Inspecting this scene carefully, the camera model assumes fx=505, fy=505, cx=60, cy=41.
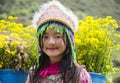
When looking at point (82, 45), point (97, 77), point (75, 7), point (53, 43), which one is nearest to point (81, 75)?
point (53, 43)

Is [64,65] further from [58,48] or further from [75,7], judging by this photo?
[75,7]

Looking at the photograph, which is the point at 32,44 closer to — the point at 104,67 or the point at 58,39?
the point at 104,67

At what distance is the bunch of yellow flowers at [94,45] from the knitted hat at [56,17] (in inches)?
35.3

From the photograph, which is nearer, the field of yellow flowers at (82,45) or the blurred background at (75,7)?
the field of yellow flowers at (82,45)

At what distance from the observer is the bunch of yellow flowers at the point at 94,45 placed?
4.07 m

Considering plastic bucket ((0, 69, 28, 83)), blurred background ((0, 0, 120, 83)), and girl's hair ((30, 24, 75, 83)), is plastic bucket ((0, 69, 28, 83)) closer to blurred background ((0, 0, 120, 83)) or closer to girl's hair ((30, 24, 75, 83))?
girl's hair ((30, 24, 75, 83))

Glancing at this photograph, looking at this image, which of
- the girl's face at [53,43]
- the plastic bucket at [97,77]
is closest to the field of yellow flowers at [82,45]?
the plastic bucket at [97,77]

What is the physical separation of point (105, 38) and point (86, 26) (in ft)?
0.60

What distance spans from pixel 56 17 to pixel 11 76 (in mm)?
921

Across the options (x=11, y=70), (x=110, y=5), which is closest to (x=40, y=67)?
(x=11, y=70)

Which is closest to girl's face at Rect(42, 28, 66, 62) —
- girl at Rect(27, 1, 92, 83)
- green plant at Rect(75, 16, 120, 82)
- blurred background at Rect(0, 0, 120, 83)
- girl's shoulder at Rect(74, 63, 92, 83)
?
girl at Rect(27, 1, 92, 83)

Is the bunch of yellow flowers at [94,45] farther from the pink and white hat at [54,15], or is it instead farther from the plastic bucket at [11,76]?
the pink and white hat at [54,15]

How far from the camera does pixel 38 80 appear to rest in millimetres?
3109

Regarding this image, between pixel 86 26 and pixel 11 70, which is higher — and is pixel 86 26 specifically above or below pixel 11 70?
above
